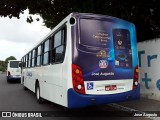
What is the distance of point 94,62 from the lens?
24.3ft

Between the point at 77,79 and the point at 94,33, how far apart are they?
132cm

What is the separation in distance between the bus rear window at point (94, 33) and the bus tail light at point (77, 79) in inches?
27.1

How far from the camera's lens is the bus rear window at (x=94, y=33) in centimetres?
742

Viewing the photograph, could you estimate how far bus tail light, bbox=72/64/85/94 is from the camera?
23.4 ft

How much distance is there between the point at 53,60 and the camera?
8.76 meters

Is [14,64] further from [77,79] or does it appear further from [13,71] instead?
[77,79]

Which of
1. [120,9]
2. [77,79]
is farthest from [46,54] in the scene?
[120,9]

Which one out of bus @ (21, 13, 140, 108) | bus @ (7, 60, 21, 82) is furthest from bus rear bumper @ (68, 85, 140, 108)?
bus @ (7, 60, 21, 82)

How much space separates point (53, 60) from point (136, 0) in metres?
5.87

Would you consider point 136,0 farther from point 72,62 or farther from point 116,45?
point 72,62

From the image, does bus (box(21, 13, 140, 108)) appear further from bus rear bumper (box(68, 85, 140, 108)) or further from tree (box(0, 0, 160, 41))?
tree (box(0, 0, 160, 41))

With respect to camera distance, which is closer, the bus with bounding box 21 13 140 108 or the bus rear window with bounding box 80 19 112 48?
the bus with bounding box 21 13 140 108

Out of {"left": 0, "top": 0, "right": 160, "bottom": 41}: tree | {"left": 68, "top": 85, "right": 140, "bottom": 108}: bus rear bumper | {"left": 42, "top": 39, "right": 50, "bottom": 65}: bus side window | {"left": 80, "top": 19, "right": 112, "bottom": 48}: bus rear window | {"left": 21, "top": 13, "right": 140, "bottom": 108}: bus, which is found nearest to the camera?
{"left": 68, "top": 85, "right": 140, "bottom": 108}: bus rear bumper

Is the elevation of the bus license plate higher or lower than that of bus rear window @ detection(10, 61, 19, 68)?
lower
